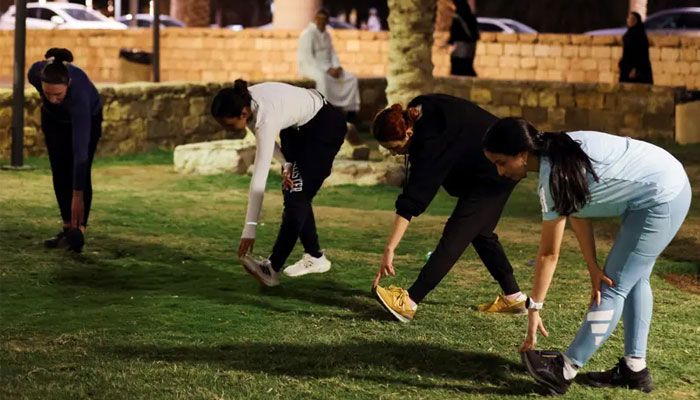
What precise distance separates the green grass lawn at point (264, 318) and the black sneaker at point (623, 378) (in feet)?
0.19

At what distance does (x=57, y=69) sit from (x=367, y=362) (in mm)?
3201

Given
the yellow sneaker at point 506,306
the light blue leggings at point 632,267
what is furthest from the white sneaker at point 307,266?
the light blue leggings at point 632,267

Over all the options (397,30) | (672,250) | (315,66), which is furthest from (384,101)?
(672,250)

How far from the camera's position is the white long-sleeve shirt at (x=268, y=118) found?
660cm

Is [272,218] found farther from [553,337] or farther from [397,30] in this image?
[397,30]

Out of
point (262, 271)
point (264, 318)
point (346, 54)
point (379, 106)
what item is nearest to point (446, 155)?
point (264, 318)

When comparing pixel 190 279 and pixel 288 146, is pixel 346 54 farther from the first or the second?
pixel 288 146

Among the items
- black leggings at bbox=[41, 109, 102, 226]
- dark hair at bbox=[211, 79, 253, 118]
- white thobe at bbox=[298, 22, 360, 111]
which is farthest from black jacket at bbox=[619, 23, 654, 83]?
dark hair at bbox=[211, 79, 253, 118]

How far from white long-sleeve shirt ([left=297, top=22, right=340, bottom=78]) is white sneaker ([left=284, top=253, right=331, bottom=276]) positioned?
945 centimetres

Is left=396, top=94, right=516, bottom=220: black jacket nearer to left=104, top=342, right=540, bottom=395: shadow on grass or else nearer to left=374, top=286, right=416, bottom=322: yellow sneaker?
left=374, top=286, right=416, bottom=322: yellow sneaker

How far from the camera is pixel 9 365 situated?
5.65 metres

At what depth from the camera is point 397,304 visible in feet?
21.6

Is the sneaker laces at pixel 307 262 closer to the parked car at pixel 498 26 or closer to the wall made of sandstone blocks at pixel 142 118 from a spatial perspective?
the wall made of sandstone blocks at pixel 142 118

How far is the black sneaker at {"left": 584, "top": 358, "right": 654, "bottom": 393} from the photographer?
5.41 meters
